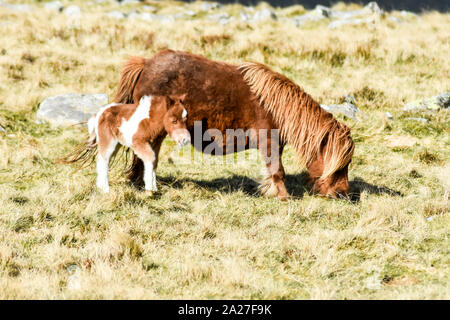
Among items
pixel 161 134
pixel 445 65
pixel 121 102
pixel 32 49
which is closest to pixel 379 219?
pixel 161 134

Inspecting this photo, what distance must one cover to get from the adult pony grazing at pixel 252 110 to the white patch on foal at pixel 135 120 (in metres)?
0.32

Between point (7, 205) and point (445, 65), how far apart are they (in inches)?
446

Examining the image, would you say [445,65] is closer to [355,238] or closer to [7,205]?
[355,238]

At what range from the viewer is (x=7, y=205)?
598cm

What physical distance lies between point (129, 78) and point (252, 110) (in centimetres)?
170

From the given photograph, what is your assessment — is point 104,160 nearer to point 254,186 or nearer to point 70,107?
point 254,186

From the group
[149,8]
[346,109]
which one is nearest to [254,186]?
[346,109]

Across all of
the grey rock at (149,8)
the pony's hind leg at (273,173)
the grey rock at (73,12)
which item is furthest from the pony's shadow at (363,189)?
the grey rock at (149,8)

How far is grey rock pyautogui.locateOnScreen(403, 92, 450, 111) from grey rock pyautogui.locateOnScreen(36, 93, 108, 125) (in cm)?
637

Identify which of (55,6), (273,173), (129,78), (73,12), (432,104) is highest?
(55,6)

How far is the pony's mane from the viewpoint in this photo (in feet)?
22.0

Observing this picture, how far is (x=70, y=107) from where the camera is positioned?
32.8 feet

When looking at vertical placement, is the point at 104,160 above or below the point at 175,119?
below

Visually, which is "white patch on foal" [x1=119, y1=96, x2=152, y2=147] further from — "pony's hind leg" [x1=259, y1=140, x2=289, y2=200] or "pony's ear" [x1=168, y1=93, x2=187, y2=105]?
"pony's hind leg" [x1=259, y1=140, x2=289, y2=200]
